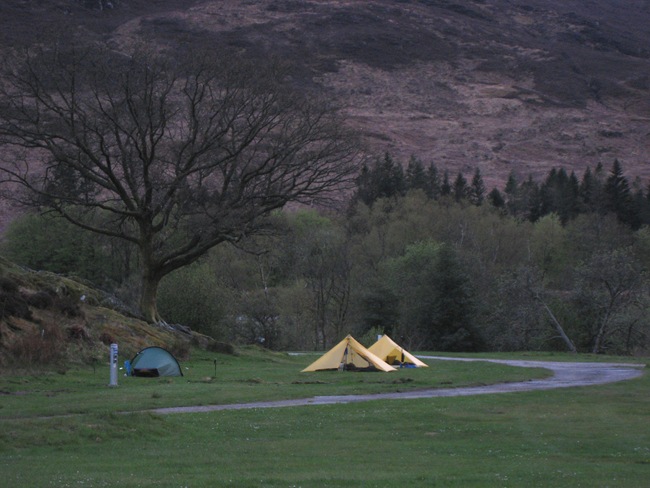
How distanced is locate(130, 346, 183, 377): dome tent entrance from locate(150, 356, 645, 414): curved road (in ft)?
27.1

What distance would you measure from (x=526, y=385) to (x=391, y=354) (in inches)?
346

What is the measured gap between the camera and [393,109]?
532 feet

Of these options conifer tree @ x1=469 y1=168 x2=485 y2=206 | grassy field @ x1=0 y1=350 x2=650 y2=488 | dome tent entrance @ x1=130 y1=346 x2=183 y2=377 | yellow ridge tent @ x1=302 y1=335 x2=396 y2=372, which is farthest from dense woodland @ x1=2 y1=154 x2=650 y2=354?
grassy field @ x1=0 y1=350 x2=650 y2=488

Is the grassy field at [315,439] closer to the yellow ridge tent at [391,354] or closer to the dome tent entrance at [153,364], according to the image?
the dome tent entrance at [153,364]

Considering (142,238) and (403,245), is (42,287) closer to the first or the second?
(142,238)

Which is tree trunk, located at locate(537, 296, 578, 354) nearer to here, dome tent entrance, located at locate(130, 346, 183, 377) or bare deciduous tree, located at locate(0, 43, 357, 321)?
bare deciduous tree, located at locate(0, 43, 357, 321)

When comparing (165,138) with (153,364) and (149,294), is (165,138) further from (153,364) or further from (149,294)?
(153,364)

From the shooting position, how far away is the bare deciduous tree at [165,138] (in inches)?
1565

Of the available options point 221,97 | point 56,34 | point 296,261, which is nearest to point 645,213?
point 296,261

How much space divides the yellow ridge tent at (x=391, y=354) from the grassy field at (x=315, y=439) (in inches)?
410

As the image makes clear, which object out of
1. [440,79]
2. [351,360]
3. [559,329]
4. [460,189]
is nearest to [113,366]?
[351,360]

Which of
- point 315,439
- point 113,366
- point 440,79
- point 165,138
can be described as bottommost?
point 315,439

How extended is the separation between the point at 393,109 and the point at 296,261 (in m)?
85.0

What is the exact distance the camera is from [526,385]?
30.1m
